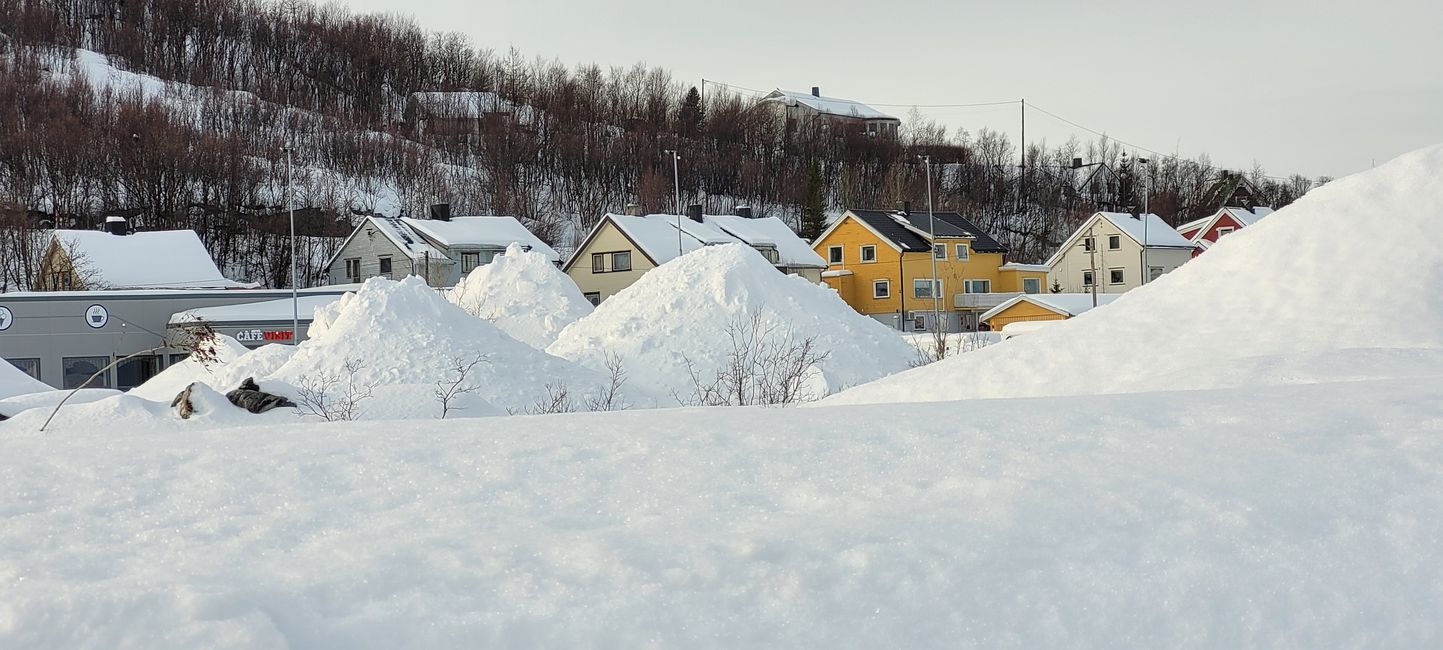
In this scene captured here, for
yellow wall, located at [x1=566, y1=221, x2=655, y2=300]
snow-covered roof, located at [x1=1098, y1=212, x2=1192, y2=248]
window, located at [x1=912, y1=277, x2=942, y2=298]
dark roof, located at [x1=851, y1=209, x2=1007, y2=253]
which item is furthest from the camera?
snow-covered roof, located at [x1=1098, y1=212, x2=1192, y2=248]

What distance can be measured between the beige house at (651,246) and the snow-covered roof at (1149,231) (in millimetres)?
14043

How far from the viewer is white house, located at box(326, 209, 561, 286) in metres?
50.7

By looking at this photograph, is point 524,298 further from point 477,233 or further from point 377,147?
point 377,147

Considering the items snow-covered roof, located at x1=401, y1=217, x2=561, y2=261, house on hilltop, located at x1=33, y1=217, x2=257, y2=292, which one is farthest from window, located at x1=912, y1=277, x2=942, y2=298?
house on hilltop, located at x1=33, y1=217, x2=257, y2=292

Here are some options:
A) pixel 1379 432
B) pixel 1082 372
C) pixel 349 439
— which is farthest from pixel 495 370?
pixel 1379 432

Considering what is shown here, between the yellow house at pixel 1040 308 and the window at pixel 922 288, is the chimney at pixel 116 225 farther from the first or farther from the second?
the yellow house at pixel 1040 308

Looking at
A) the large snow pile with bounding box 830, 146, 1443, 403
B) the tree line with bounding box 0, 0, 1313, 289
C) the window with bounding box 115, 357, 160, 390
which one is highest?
the tree line with bounding box 0, 0, 1313, 289

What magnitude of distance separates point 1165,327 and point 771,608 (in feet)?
28.8

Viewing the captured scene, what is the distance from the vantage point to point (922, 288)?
55.5m

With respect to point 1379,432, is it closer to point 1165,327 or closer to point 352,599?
point 352,599

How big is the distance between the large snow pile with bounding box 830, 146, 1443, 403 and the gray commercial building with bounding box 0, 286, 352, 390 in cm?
2737

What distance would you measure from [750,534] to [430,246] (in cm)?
4961

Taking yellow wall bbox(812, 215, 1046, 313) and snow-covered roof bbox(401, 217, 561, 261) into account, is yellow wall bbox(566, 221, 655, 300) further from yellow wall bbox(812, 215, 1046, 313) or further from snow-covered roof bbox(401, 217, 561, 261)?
yellow wall bbox(812, 215, 1046, 313)

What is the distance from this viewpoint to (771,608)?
3670mm
